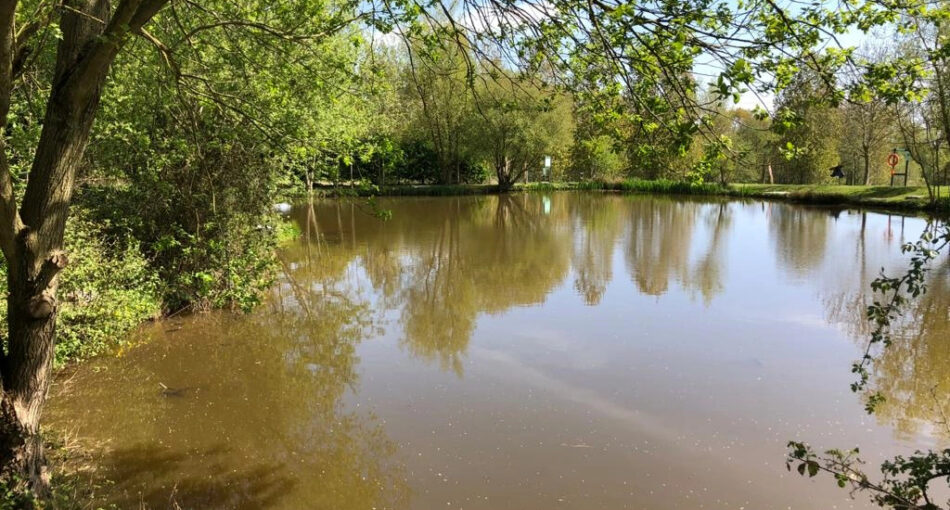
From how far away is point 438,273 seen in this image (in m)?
12.5

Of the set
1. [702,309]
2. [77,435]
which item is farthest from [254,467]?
[702,309]

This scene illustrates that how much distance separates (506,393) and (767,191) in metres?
30.1

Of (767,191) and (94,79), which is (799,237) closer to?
(767,191)

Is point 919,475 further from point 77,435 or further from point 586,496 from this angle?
point 77,435

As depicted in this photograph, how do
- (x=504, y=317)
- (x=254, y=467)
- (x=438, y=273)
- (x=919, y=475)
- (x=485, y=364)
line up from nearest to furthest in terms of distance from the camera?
1. (x=919, y=475)
2. (x=254, y=467)
3. (x=485, y=364)
4. (x=504, y=317)
5. (x=438, y=273)

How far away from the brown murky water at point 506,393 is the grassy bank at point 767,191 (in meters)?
8.27

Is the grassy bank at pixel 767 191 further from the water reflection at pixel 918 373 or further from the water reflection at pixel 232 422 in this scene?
the water reflection at pixel 918 373

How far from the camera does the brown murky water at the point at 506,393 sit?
4.59m

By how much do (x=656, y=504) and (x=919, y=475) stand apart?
2.20 meters

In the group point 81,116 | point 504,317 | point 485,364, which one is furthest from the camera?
point 504,317

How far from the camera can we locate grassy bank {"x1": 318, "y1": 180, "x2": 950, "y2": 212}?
77.9 feet

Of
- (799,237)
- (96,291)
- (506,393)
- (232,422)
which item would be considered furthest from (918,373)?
(799,237)

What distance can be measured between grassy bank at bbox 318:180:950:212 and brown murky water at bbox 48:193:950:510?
8267 millimetres

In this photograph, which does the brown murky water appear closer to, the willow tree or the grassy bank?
the willow tree
